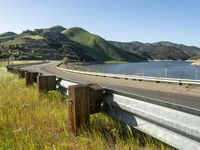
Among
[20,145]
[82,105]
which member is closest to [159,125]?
[82,105]

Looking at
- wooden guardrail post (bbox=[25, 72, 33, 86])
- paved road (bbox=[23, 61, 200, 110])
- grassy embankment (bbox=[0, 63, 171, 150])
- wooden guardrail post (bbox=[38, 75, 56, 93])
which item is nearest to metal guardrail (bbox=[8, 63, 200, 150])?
grassy embankment (bbox=[0, 63, 171, 150])

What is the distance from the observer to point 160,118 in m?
3.57

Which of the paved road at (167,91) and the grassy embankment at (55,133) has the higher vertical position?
the grassy embankment at (55,133)

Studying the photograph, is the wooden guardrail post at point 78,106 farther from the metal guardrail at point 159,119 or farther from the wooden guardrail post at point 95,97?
the metal guardrail at point 159,119

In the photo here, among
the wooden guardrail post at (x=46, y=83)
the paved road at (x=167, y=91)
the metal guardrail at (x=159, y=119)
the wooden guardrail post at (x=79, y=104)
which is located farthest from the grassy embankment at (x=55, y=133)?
the paved road at (x=167, y=91)

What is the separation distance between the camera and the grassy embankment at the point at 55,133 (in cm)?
438

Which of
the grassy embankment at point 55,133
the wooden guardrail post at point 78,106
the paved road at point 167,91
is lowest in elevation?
the paved road at point 167,91

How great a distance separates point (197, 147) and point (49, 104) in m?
4.55

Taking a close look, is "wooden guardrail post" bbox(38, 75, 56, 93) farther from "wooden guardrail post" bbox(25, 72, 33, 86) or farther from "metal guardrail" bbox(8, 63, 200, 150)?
"wooden guardrail post" bbox(25, 72, 33, 86)

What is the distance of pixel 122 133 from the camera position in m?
4.96

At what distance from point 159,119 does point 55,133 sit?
206 cm

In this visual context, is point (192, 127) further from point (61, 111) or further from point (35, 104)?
point (35, 104)

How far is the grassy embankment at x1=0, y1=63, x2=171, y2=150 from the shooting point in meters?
4.38

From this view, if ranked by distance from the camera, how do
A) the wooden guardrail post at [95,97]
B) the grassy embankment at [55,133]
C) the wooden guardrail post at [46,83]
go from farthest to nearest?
the wooden guardrail post at [46,83], the wooden guardrail post at [95,97], the grassy embankment at [55,133]
